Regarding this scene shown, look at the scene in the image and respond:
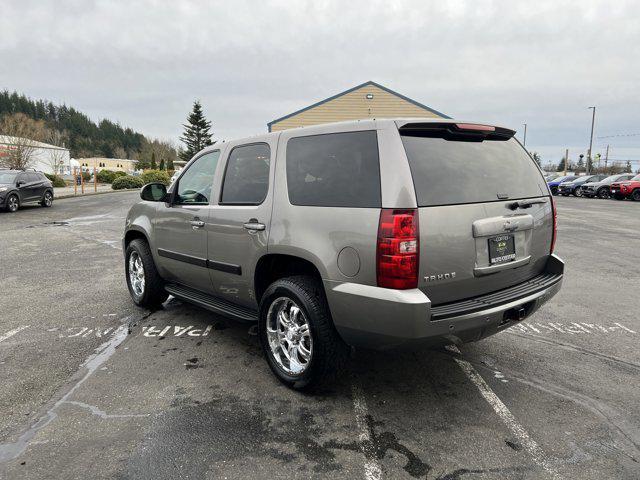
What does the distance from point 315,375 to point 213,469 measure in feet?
3.00

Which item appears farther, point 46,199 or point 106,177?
point 106,177

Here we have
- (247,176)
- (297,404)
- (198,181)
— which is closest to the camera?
(297,404)

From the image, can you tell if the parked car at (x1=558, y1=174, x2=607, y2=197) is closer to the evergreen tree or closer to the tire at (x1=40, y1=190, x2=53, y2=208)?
Answer: the tire at (x1=40, y1=190, x2=53, y2=208)

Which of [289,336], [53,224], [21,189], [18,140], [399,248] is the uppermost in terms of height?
[18,140]

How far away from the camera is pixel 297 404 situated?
308 cm

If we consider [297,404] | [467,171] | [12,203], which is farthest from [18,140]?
[467,171]

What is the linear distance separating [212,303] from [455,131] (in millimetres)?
2543

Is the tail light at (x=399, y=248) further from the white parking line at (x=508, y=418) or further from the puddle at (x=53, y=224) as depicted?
the puddle at (x=53, y=224)

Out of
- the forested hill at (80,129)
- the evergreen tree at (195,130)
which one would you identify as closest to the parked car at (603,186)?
the evergreen tree at (195,130)

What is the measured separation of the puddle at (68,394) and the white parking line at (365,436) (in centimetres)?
196

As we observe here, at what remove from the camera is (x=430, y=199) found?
2697mm

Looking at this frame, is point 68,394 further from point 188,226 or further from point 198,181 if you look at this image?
point 198,181

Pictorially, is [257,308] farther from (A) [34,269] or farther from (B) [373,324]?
(A) [34,269]

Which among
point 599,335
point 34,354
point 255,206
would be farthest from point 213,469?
point 599,335
